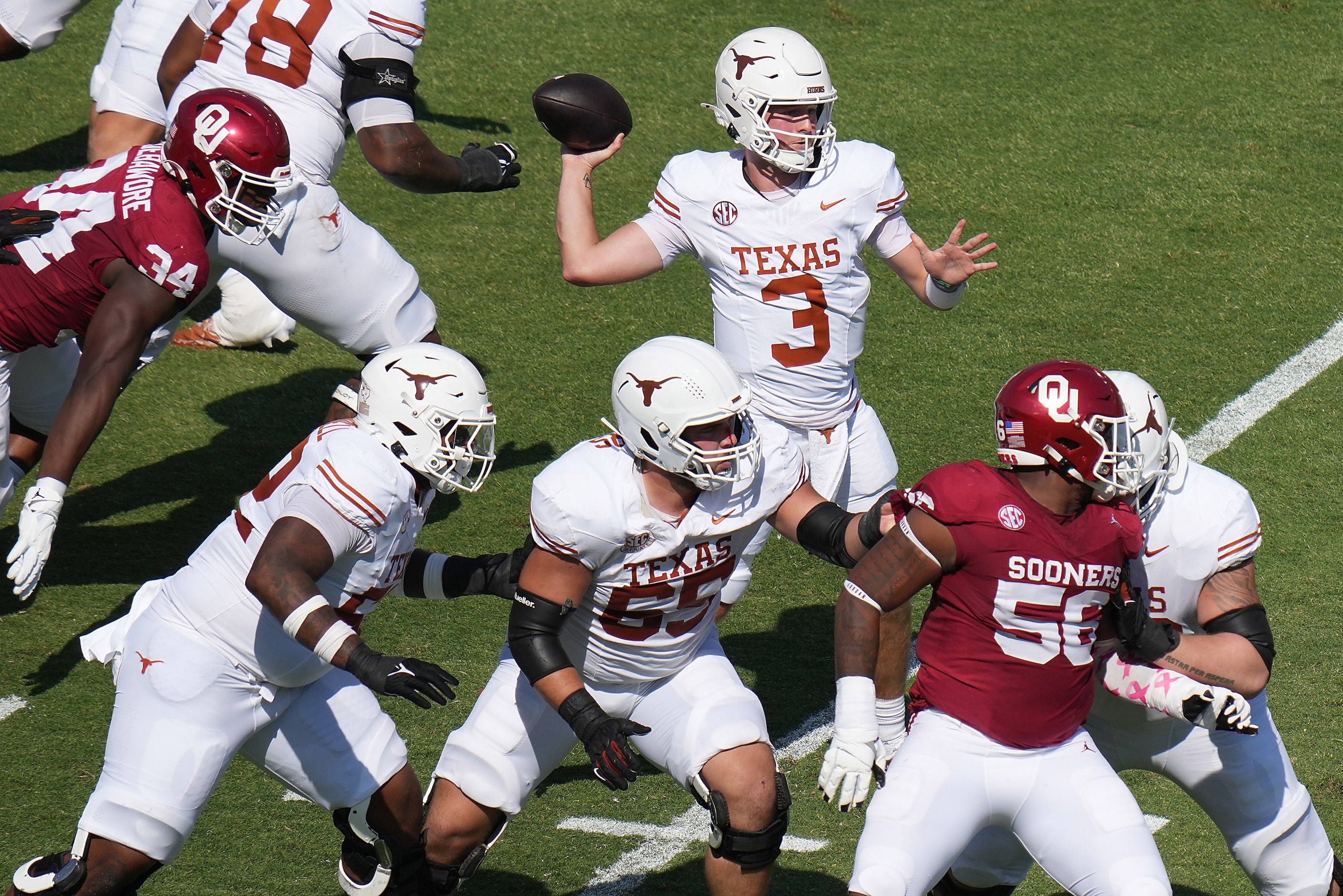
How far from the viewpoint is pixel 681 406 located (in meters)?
4.08

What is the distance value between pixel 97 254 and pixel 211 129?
24.3 inches

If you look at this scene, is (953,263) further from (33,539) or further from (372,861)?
(33,539)

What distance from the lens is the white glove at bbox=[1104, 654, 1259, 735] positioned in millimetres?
3799

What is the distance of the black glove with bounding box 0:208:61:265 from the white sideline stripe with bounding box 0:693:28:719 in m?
1.48

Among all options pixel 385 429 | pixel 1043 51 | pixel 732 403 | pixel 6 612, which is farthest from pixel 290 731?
pixel 1043 51

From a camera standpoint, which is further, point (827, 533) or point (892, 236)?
point (892, 236)

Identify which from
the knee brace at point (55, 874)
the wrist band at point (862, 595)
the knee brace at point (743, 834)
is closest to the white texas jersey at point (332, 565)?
the knee brace at point (55, 874)

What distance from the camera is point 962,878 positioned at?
4.29 metres

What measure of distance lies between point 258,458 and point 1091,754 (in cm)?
436

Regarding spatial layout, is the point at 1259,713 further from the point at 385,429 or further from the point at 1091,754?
the point at 385,429

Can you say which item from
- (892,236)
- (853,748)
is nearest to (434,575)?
(853,748)

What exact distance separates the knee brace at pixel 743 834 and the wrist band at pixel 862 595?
0.56m

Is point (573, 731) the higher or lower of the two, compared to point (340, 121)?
lower

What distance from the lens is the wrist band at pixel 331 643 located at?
3.78 metres
